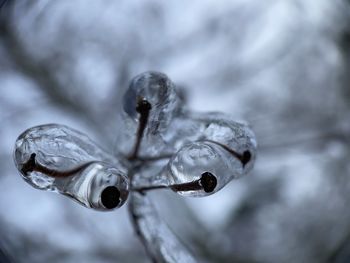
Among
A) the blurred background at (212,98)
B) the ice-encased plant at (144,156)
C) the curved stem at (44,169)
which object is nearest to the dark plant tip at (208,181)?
the ice-encased plant at (144,156)

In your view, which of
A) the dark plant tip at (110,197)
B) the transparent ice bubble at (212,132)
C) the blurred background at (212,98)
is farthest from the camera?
the blurred background at (212,98)

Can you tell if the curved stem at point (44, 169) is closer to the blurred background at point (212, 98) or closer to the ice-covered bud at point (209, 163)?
the ice-covered bud at point (209, 163)

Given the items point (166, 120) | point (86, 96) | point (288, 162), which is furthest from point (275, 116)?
point (166, 120)

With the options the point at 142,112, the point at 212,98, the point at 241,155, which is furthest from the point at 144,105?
the point at 212,98

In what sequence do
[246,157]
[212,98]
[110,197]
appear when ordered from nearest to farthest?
[110,197], [246,157], [212,98]

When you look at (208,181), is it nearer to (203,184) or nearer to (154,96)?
(203,184)

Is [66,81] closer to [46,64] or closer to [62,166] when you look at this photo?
[46,64]
